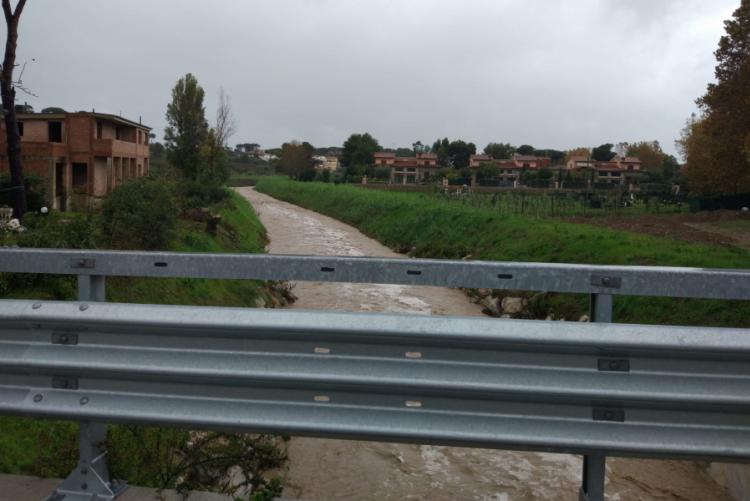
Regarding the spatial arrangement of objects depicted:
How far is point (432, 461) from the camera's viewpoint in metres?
8.23

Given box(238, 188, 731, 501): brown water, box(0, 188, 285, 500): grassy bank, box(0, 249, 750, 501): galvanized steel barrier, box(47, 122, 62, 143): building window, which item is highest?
box(47, 122, 62, 143): building window

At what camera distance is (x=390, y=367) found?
2875mm

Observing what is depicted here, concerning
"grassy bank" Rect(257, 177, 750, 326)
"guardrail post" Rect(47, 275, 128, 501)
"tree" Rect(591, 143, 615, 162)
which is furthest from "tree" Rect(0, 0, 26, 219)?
"tree" Rect(591, 143, 615, 162)

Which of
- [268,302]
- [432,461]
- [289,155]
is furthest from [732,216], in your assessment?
[289,155]

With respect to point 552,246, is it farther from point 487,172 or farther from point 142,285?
point 487,172

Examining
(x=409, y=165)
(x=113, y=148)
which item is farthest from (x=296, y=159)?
(x=113, y=148)

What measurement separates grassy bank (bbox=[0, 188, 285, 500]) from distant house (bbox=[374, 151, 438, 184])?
7282 cm

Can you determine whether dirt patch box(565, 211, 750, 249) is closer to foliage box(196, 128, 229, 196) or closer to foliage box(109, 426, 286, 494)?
Answer: foliage box(109, 426, 286, 494)

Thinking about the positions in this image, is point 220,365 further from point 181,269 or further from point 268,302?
point 268,302

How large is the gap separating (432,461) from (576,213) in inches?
1090

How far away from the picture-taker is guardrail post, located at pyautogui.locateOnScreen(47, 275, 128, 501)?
3.16 meters

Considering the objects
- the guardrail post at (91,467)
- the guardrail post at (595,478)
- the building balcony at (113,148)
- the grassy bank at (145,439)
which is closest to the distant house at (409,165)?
the building balcony at (113,148)

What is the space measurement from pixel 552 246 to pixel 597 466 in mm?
18844

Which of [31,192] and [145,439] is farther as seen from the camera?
[31,192]
